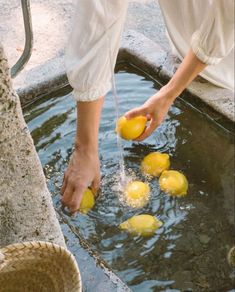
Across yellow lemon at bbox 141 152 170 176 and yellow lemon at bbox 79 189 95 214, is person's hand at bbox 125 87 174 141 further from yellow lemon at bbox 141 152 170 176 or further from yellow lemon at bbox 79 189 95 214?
yellow lemon at bbox 79 189 95 214

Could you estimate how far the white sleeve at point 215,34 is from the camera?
2234mm

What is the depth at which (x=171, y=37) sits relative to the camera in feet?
9.64

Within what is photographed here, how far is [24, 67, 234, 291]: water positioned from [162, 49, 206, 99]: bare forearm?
35 cm

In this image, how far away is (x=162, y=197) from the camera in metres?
2.44

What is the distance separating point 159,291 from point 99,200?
50cm

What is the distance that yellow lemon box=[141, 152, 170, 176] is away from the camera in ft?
8.36

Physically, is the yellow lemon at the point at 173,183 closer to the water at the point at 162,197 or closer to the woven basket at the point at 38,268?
the water at the point at 162,197

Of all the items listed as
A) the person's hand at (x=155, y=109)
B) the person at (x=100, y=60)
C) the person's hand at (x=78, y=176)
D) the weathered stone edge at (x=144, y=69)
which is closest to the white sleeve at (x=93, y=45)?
the person at (x=100, y=60)

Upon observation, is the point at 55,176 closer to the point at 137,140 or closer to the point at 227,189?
the point at 137,140

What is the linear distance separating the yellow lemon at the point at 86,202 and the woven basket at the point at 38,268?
0.79 metres

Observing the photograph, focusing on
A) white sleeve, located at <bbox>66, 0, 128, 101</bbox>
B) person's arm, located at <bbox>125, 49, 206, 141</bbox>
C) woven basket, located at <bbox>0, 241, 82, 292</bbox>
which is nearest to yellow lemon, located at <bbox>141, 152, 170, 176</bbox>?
person's arm, located at <bbox>125, 49, 206, 141</bbox>

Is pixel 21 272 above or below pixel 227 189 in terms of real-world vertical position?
above

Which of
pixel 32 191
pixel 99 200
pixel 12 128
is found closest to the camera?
pixel 12 128

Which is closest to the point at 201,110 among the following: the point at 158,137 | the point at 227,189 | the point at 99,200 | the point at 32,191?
the point at 158,137
